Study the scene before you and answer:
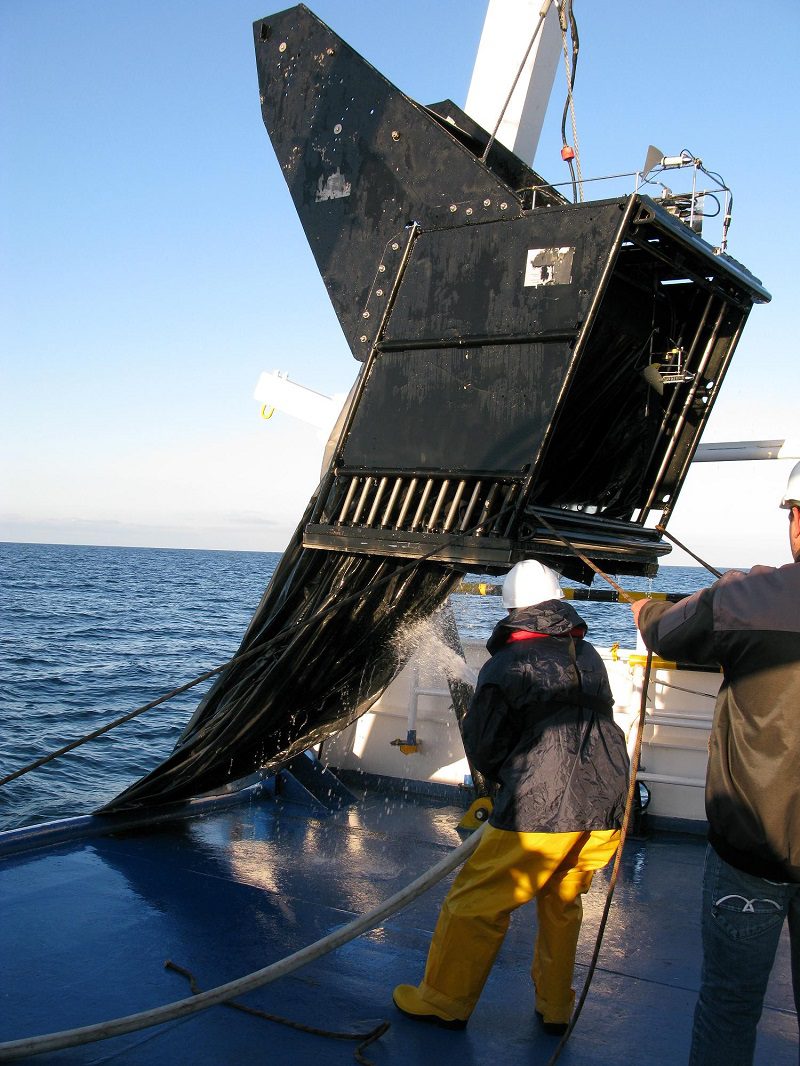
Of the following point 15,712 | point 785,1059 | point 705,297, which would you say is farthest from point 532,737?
point 15,712

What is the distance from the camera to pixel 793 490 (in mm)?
2723

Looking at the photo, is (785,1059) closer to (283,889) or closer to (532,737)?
(532,737)

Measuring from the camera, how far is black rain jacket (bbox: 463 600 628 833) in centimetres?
341

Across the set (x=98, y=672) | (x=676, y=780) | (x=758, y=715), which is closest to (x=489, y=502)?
(x=758, y=715)

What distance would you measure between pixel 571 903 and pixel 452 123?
390 cm

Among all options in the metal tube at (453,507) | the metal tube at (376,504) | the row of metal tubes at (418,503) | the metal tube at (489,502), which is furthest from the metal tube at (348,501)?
the metal tube at (489,502)

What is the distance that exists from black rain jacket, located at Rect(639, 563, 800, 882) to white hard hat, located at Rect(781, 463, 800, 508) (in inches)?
9.1

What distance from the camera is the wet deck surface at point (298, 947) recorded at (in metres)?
3.46

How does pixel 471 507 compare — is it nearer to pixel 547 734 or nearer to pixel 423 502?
pixel 423 502

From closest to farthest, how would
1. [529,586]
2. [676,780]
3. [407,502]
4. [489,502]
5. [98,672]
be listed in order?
[529,586], [489,502], [407,502], [676,780], [98,672]

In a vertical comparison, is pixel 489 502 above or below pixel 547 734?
above

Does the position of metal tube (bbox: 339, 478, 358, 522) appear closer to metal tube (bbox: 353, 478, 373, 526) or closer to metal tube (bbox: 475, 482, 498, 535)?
metal tube (bbox: 353, 478, 373, 526)

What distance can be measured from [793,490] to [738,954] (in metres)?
1.34

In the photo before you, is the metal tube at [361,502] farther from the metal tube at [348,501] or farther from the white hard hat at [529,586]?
the white hard hat at [529,586]
